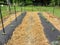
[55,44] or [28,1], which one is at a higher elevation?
[55,44]

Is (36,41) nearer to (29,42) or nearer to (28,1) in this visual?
(29,42)

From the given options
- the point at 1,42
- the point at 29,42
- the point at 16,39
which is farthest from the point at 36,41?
the point at 1,42

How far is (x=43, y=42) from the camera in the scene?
797 centimetres

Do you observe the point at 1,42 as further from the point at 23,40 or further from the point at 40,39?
the point at 40,39

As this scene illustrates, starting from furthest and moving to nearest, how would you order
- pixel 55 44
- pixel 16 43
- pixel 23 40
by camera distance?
pixel 23 40 → pixel 16 43 → pixel 55 44

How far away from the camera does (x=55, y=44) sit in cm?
724

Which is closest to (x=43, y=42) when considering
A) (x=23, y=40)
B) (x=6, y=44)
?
(x=23, y=40)

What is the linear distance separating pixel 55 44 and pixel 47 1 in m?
34.1

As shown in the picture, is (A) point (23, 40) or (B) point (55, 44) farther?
(A) point (23, 40)

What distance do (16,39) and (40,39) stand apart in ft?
3.17

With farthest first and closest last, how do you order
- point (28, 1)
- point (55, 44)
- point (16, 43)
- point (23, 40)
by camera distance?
1. point (28, 1)
2. point (23, 40)
3. point (16, 43)
4. point (55, 44)

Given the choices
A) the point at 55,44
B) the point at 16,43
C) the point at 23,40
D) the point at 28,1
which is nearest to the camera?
the point at 55,44

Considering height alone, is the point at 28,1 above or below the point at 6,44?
below

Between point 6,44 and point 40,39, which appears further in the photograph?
point 40,39
